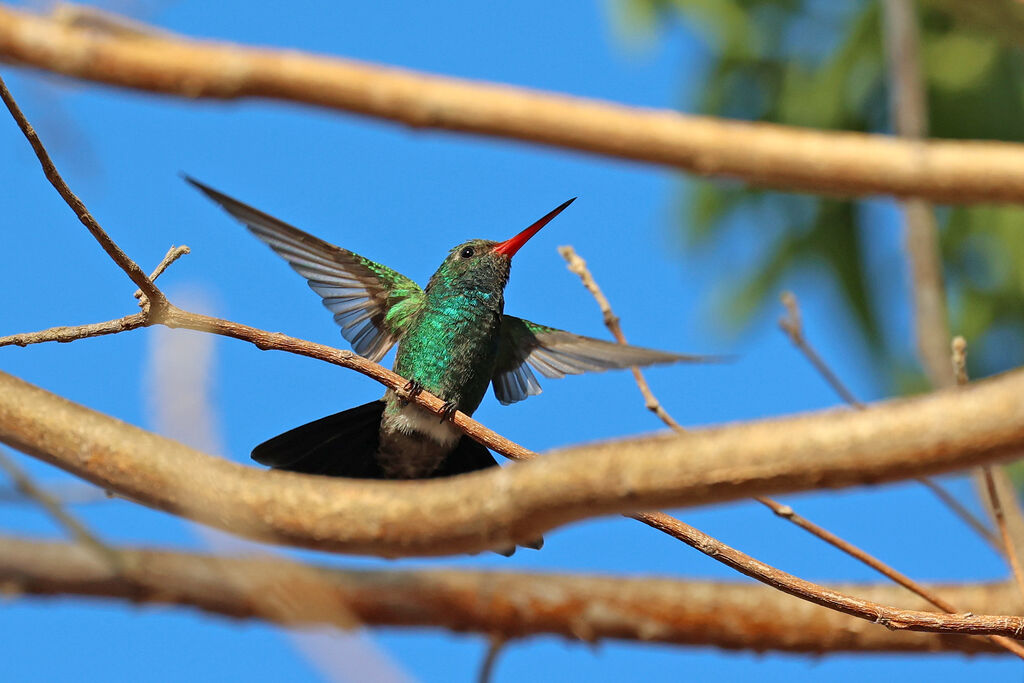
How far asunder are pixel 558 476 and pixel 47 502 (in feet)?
2.07

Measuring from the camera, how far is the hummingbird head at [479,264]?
4598 millimetres

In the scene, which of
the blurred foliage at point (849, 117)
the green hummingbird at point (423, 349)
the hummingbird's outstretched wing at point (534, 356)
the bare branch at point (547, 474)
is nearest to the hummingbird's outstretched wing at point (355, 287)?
the green hummingbird at point (423, 349)

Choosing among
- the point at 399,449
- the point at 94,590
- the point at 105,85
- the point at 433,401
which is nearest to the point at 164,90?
the point at 105,85

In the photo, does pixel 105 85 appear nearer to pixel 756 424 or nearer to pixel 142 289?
pixel 756 424

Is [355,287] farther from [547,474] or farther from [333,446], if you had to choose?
[547,474]

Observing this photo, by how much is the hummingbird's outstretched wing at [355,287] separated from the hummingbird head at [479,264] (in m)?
0.19

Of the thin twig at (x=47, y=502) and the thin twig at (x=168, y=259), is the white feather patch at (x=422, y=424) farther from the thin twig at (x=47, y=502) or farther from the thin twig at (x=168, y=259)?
the thin twig at (x=47, y=502)

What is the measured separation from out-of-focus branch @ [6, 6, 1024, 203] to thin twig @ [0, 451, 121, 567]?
490 mm

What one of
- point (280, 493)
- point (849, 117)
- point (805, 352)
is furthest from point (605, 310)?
point (849, 117)

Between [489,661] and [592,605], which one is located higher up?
[592,605]

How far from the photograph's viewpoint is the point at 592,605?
425 centimetres

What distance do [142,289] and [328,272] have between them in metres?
2.27

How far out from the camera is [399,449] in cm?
434

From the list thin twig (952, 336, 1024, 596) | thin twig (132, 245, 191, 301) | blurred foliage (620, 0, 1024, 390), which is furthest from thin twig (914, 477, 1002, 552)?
blurred foliage (620, 0, 1024, 390)
